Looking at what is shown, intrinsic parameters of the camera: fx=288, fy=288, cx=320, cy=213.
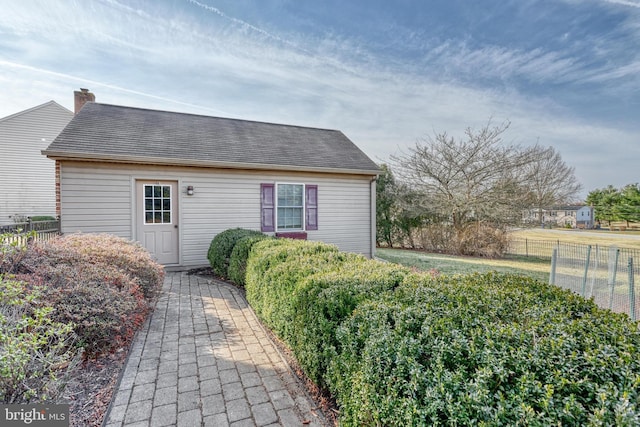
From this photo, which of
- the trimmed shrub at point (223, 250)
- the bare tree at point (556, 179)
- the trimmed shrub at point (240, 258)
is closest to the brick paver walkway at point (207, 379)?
the trimmed shrub at point (240, 258)

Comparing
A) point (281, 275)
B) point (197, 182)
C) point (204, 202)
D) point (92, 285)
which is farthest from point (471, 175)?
point (92, 285)

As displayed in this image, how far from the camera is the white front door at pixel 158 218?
7.05 meters

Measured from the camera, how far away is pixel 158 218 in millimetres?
7223

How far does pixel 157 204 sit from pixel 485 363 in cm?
770

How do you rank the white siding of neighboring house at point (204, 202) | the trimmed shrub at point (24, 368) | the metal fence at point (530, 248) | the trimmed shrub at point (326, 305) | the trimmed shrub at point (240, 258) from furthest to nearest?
1. the metal fence at point (530, 248)
2. the white siding of neighboring house at point (204, 202)
3. the trimmed shrub at point (240, 258)
4. the trimmed shrub at point (326, 305)
5. the trimmed shrub at point (24, 368)

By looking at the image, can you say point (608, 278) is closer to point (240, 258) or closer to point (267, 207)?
point (240, 258)

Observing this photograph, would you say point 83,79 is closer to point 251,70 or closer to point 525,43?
point 251,70

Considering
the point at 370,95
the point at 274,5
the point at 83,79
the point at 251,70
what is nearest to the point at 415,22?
the point at 370,95

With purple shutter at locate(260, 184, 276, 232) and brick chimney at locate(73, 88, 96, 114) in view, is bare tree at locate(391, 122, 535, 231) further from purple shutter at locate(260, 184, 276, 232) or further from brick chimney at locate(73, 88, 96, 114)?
brick chimney at locate(73, 88, 96, 114)

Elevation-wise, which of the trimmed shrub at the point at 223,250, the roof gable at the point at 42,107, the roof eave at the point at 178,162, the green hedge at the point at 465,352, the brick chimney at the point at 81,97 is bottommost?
the trimmed shrub at the point at 223,250

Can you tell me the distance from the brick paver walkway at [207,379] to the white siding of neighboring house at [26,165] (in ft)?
50.1

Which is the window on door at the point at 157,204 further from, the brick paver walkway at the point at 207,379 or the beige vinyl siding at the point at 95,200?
the brick paver walkway at the point at 207,379

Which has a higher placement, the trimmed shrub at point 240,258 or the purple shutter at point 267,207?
the purple shutter at point 267,207

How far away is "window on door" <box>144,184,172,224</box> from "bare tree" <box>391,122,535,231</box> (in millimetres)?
9936
